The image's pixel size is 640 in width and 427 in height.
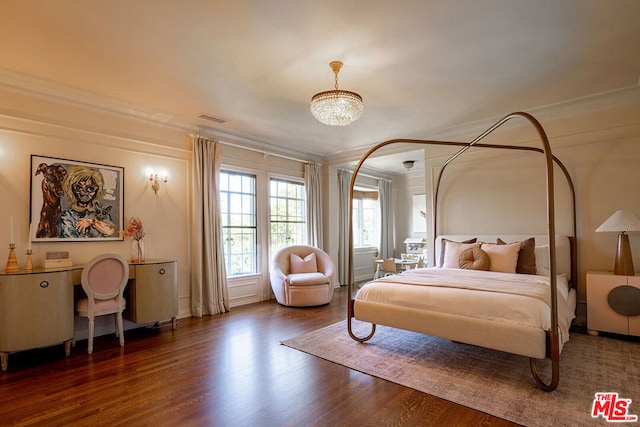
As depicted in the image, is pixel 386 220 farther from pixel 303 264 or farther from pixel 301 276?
pixel 301 276

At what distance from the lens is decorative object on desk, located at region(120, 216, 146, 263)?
421 centimetres

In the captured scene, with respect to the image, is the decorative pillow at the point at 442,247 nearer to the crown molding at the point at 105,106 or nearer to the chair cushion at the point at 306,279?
the chair cushion at the point at 306,279

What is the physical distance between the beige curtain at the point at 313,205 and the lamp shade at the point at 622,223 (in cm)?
434

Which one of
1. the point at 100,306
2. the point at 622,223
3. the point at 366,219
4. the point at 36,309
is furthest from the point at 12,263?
the point at 366,219

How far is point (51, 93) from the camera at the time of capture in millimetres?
3748

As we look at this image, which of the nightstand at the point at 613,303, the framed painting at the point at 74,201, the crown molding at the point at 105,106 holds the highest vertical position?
the crown molding at the point at 105,106

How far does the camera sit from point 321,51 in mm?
2990

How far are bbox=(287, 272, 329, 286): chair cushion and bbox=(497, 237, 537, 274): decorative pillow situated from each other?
2681mm

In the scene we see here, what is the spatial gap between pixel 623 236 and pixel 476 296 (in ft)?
7.37

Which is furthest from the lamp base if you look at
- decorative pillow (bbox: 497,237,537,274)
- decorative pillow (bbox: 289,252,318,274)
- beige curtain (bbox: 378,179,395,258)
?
beige curtain (bbox: 378,179,395,258)

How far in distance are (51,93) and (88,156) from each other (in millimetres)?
727

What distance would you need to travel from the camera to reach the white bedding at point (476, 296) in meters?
2.66

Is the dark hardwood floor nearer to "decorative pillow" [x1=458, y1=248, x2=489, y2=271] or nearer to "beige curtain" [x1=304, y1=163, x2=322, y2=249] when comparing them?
"decorative pillow" [x1=458, y1=248, x2=489, y2=271]

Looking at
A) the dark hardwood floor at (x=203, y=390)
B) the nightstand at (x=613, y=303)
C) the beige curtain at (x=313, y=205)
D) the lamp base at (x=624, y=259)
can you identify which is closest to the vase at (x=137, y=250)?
the dark hardwood floor at (x=203, y=390)
